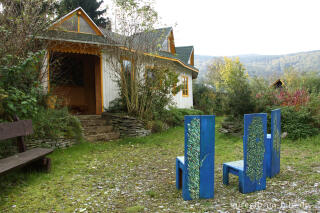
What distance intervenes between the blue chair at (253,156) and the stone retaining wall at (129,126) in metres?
5.44

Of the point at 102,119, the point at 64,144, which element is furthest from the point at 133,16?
the point at 64,144

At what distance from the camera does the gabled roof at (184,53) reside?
18.2 metres

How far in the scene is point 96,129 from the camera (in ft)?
27.9

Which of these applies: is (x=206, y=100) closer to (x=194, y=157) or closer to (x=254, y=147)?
(x=254, y=147)

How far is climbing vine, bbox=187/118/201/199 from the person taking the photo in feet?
10.5

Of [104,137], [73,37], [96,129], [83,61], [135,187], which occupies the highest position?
[73,37]

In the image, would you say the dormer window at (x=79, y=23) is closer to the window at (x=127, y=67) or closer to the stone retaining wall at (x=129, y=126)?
the window at (x=127, y=67)

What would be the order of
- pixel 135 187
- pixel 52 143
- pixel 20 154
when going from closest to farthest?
pixel 135 187, pixel 20 154, pixel 52 143

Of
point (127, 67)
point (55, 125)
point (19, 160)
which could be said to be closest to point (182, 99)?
point (127, 67)

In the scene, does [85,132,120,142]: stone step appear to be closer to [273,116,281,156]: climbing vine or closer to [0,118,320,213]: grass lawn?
[0,118,320,213]: grass lawn

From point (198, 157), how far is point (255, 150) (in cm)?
93

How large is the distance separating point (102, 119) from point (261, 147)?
22.9 feet

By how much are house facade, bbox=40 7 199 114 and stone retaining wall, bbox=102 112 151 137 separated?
1.69 meters

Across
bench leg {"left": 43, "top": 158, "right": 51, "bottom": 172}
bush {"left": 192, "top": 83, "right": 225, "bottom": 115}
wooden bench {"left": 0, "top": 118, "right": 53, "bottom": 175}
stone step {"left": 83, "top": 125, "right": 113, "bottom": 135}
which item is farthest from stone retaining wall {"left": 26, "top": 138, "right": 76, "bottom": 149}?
bush {"left": 192, "top": 83, "right": 225, "bottom": 115}
